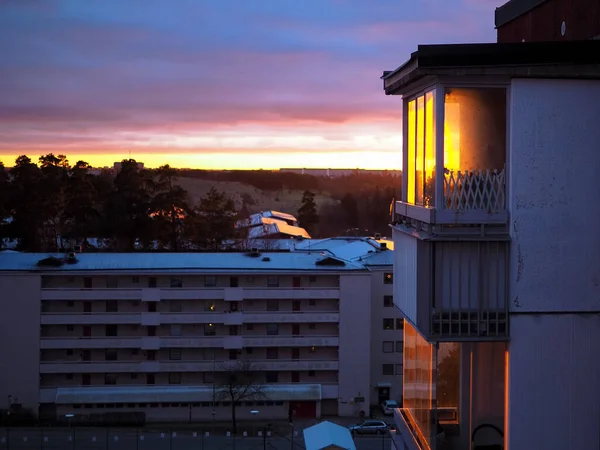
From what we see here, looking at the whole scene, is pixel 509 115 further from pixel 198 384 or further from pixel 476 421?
pixel 198 384

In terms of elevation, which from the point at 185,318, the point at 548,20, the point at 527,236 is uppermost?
the point at 548,20

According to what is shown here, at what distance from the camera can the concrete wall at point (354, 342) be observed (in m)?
27.4

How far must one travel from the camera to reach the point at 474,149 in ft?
16.1

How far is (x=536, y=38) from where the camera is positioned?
5.60 metres

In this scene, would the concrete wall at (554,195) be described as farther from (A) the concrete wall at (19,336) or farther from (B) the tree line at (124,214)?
(B) the tree line at (124,214)

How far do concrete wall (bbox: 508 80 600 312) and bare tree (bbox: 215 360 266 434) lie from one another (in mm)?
22544

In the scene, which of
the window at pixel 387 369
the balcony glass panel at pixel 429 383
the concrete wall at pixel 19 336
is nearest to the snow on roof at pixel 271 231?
the window at pixel 387 369

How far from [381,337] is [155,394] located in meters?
8.09

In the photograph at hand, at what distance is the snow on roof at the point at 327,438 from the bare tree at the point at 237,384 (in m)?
9.46

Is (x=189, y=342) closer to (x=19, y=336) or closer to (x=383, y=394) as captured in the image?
(x=19, y=336)

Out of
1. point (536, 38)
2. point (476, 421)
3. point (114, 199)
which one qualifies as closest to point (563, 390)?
point (476, 421)

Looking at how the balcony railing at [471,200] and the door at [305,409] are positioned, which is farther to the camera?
the door at [305,409]

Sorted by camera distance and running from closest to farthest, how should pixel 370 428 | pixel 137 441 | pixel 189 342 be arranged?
pixel 137 441
pixel 370 428
pixel 189 342

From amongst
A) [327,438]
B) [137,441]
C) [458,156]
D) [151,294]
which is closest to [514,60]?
[458,156]
